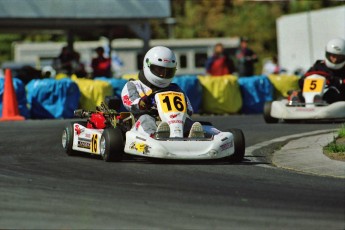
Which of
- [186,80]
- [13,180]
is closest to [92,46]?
[186,80]

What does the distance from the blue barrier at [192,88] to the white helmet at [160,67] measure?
929 cm

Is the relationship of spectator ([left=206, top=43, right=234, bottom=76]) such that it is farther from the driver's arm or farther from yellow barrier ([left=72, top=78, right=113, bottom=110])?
the driver's arm

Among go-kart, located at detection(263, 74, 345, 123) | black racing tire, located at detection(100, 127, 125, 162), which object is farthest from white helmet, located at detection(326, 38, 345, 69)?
black racing tire, located at detection(100, 127, 125, 162)

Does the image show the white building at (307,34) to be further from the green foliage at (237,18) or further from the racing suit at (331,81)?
the green foliage at (237,18)

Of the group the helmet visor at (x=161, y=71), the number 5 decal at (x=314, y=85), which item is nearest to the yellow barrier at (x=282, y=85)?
the number 5 decal at (x=314, y=85)

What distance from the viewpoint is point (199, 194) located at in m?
9.56

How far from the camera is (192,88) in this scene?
22.9 metres

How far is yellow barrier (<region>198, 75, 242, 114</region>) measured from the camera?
2311 cm

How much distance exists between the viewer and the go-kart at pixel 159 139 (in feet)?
39.6

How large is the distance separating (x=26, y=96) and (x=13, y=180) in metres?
11.0

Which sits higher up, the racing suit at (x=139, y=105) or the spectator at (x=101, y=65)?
the racing suit at (x=139, y=105)

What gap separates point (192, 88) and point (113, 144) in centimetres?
1071

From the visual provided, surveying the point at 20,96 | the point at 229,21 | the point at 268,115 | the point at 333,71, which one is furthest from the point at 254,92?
the point at 229,21

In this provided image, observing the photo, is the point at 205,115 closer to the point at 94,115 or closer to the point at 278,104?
the point at 278,104
